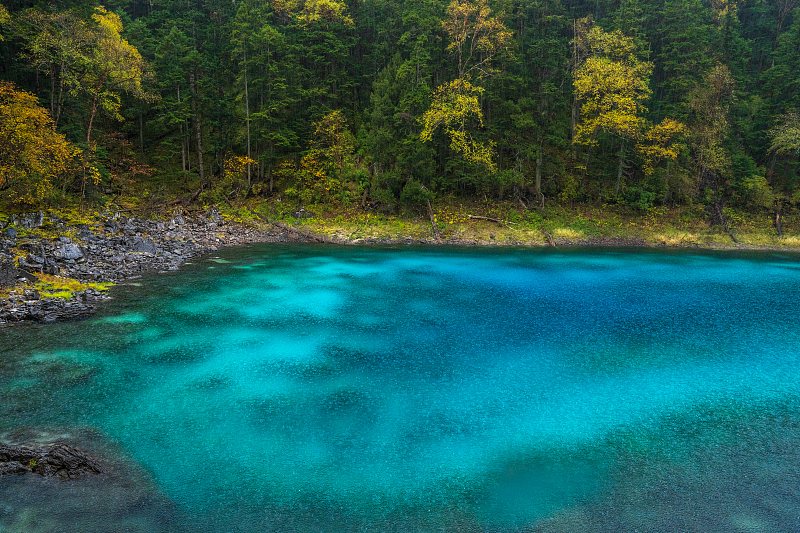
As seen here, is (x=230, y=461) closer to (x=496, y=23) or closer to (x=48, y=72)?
(x=48, y=72)

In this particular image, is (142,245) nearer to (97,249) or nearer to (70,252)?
(97,249)

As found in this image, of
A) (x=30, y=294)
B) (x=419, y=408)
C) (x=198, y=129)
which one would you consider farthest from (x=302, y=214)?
(x=419, y=408)

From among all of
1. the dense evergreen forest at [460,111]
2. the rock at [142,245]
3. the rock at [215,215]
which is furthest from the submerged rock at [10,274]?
the dense evergreen forest at [460,111]

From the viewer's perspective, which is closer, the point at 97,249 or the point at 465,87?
the point at 97,249

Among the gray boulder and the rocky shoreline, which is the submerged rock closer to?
the rocky shoreline

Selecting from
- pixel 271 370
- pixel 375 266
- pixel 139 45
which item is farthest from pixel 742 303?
pixel 139 45

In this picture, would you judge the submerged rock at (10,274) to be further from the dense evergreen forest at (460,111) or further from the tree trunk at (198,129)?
the tree trunk at (198,129)
